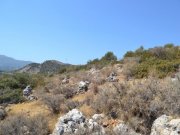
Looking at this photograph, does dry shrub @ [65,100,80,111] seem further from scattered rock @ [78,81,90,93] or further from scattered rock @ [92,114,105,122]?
scattered rock @ [78,81,90,93]

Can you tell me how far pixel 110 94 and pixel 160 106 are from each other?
2841 mm

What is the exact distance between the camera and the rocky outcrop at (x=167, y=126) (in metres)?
8.27

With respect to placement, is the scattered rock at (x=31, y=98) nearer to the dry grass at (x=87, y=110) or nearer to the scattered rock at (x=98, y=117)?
the dry grass at (x=87, y=110)

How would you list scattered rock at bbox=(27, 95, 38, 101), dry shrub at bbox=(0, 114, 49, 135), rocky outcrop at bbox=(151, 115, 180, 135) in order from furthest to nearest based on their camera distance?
scattered rock at bbox=(27, 95, 38, 101) < dry shrub at bbox=(0, 114, 49, 135) < rocky outcrop at bbox=(151, 115, 180, 135)

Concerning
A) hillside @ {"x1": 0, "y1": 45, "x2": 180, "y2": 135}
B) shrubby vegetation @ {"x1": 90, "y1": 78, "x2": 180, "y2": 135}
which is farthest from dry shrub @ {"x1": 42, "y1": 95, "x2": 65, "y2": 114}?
shrubby vegetation @ {"x1": 90, "y1": 78, "x2": 180, "y2": 135}

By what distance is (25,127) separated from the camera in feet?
42.7

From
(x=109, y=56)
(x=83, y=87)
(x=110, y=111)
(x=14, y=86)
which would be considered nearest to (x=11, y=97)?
(x=14, y=86)

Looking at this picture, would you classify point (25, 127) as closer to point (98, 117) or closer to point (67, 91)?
point (98, 117)

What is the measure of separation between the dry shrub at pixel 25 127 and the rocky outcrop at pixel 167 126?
5.05 meters

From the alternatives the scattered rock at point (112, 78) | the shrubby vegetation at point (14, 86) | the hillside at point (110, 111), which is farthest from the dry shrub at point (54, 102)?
the shrubby vegetation at point (14, 86)

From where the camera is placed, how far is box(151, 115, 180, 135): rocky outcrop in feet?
27.1

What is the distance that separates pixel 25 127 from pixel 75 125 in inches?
114

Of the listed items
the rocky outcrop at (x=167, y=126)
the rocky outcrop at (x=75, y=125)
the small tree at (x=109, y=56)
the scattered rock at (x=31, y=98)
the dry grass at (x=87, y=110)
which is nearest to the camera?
the rocky outcrop at (x=167, y=126)

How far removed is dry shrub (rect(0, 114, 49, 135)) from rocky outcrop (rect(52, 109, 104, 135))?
1668 millimetres
